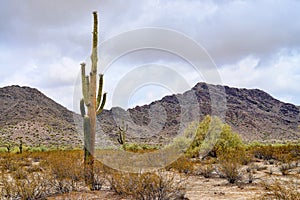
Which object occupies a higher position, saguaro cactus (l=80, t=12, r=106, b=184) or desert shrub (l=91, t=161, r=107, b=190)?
saguaro cactus (l=80, t=12, r=106, b=184)

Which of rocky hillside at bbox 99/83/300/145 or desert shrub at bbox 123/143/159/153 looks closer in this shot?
desert shrub at bbox 123/143/159/153

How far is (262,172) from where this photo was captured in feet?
51.1

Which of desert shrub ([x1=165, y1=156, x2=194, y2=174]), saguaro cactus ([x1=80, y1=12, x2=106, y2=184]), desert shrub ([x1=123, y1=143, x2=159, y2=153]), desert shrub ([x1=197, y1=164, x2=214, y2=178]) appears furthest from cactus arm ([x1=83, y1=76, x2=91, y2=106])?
desert shrub ([x1=123, y1=143, x2=159, y2=153])

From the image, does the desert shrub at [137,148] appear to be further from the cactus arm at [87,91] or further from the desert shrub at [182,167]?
the cactus arm at [87,91]

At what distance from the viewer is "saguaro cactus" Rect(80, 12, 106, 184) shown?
11596 mm

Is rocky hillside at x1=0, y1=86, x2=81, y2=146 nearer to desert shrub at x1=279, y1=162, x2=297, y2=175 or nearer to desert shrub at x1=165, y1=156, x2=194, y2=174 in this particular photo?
desert shrub at x1=165, y1=156, x2=194, y2=174

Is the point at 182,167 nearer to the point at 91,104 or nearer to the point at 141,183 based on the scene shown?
the point at 91,104

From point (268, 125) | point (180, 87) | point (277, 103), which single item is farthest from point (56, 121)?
point (277, 103)

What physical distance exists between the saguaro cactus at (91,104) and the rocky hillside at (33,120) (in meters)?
36.4

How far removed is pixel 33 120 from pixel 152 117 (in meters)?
34.8

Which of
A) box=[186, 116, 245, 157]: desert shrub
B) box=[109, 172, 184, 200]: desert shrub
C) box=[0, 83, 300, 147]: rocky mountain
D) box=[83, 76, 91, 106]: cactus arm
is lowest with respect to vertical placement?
box=[109, 172, 184, 200]: desert shrub

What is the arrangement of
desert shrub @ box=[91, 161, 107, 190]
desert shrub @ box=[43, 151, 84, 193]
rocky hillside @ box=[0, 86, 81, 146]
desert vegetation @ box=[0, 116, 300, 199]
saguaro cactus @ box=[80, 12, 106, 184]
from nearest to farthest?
desert vegetation @ box=[0, 116, 300, 199] < desert shrub @ box=[43, 151, 84, 193] < desert shrub @ box=[91, 161, 107, 190] < saguaro cactus @ box=[80, 12, 106, 184] < rocky hillside @ box=[0, 86, 81, 146]

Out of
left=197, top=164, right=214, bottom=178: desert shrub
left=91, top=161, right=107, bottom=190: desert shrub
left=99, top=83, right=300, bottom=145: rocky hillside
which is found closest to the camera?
left=91, top=161, right=107, bottom=190: desert shrub

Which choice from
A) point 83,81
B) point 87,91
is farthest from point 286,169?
point 83,81
